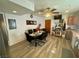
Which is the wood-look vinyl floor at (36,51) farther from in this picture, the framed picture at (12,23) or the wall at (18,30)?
the framed picture at (12,23)

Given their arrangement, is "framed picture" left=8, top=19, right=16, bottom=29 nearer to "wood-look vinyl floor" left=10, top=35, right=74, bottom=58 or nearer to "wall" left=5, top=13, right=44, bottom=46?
"wall" left=5, top=13, right=44, bottom=46

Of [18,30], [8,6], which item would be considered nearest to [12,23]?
[18,30]

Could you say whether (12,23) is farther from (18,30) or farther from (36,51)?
(36,51)

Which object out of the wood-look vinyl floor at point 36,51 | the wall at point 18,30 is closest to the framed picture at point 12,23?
the wall at point 18,30

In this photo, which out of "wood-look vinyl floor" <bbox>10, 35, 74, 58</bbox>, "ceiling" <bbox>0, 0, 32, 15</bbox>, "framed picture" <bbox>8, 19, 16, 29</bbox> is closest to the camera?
"ceiling" <bbox>0, 0, 32, 15</bbox>

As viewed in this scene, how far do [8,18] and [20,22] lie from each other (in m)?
1.04

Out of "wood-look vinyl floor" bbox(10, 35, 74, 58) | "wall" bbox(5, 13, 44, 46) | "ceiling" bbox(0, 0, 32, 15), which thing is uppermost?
"ceiling" bbox(0, 0, 32, 15)

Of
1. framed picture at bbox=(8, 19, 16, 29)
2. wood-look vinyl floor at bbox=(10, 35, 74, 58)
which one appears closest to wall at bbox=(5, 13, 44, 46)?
framed picture at bbox=(8, 19, 16, 29)

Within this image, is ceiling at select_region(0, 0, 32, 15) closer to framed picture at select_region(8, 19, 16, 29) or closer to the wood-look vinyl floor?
framed picture at select_region(8, 19, 16, 29)

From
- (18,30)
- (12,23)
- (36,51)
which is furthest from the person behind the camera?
(18,30)

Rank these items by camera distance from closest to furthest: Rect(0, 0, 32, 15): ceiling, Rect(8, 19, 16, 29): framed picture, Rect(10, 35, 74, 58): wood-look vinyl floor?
Rect(0, 0, 32, 15): ceiling → Rect(10, 35, 74, 58): wood-look vinyl floor → Rect(8, 19, 16, 29): framed picture

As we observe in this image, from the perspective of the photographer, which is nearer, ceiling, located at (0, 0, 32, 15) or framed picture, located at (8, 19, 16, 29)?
ceiling, located at (0, 0, 32, 15)

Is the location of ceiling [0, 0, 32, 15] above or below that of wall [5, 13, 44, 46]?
above

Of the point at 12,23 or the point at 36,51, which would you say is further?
the point at 12,23
